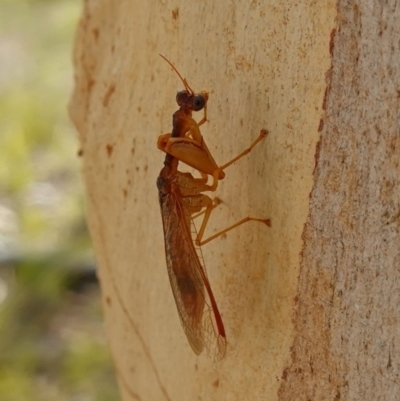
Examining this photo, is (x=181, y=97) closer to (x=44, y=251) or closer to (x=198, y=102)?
(x=198, y=102)

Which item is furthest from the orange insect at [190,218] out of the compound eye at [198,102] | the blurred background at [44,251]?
the blurred background at [44,251]

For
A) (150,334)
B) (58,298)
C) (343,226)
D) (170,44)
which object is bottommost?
(58,298)

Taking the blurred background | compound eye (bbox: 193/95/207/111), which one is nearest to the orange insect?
compound eye (bbox: 193/95/207/111)

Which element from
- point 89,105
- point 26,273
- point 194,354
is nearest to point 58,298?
point 26,273

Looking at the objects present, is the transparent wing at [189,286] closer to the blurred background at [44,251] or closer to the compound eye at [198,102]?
the compound eye at [198,102]

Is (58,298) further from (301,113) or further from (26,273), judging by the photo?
(301,113)

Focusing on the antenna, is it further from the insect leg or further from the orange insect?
the insect leg

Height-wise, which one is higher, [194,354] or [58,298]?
[194,354]
